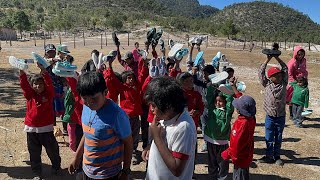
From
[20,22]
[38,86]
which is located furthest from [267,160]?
[20,22]

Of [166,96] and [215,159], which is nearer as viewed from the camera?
Answer: [166,96]

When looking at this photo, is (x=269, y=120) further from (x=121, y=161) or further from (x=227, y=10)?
(x=227, y=10)

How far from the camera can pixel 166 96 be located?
222cm

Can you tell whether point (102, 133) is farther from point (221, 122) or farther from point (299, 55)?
point (299, 55)

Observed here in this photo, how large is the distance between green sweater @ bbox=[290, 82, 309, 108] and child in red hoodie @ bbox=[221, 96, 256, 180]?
15.2 feet

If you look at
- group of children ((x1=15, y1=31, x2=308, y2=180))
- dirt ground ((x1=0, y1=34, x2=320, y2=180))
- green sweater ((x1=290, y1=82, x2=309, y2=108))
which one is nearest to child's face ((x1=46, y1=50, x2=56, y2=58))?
group of children ((x1=15, y1=31, x2=308, y2=180))

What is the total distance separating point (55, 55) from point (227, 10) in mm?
116138

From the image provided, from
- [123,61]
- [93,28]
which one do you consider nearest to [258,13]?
[93,28]

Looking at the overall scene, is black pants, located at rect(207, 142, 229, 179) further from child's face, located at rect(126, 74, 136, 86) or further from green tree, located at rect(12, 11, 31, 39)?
green tree, located at rect(12, 11, 31, 39)

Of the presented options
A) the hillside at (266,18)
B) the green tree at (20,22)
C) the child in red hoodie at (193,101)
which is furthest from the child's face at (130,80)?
the hillside at (266,18)

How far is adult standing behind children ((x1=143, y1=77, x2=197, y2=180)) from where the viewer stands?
7.30 feet

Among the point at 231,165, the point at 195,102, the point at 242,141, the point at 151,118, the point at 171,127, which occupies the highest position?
the point at 171,127

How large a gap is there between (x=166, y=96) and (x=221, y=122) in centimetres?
248

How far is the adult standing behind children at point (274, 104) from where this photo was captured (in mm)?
5207
